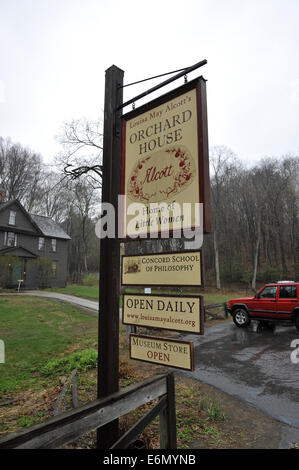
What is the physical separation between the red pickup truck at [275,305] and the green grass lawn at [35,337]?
6889 mm

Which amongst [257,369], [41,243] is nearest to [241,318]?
[257,369]

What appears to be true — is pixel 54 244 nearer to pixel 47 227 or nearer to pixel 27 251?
pixel 47 227

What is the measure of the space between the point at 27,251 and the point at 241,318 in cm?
2346

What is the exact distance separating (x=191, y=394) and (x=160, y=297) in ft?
12.4

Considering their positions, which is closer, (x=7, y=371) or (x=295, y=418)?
(x=295, y=418)

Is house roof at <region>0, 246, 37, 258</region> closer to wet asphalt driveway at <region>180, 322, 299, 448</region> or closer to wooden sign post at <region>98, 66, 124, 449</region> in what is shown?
wet asphalt driveway at <region>180, 322, 299, 448</region>

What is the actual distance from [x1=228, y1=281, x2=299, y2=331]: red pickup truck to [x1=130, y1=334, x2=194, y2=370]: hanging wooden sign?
9.64 m

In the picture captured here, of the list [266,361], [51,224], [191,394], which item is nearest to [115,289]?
[191,394]

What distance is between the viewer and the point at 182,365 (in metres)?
2.79

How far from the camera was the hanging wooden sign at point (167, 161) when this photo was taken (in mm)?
2730

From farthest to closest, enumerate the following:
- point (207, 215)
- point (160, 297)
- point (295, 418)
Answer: point (295, 418)
point (160, 297)
point (207, 215)

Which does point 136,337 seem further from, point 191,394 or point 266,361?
point 266,361

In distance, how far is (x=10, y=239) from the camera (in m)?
28.1
